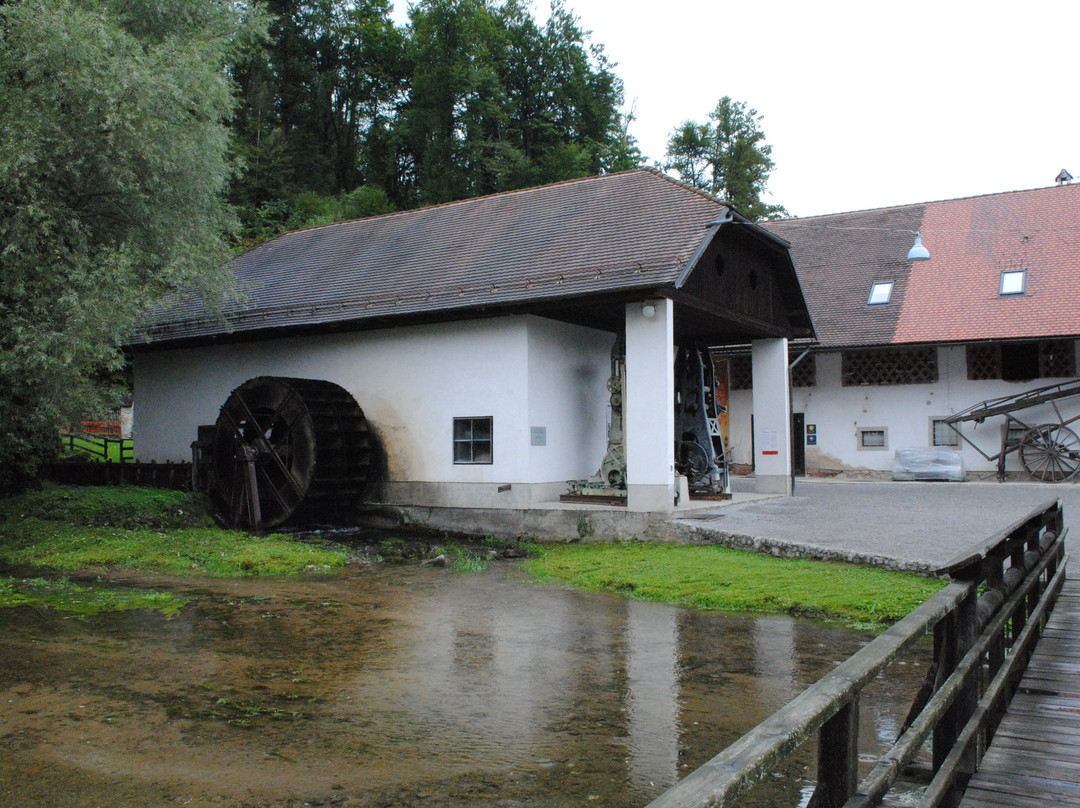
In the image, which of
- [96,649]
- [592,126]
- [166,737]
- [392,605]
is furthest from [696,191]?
[592,126]

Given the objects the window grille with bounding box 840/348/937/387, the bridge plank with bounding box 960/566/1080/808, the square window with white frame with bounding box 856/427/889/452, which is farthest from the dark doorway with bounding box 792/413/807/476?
the bridge plank with bounding box 960/566/1080/808

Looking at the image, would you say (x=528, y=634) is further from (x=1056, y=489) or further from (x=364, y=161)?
A: (x=364, y=161)

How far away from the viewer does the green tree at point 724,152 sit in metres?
41.2

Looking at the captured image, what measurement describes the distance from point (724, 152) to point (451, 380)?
3109 cm

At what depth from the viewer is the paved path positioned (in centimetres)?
1030

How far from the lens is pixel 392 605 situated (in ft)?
29.5

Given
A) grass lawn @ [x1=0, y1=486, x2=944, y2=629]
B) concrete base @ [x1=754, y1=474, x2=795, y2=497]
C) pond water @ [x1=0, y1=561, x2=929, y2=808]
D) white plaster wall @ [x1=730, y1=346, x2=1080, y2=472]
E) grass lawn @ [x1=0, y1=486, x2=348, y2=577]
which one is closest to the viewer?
pond water @ [x1=0, y1=561, x2=929, y2=808]

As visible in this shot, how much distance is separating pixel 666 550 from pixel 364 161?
111 ft

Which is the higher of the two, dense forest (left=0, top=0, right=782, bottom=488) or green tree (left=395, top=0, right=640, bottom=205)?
green tree (left=395, top=0, right=640, bottom=205)

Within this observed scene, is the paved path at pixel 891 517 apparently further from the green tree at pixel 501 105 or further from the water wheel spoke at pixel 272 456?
the green tree at pixel 501 105

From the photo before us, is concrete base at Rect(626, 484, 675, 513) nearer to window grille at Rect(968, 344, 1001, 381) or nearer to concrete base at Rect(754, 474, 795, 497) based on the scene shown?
concrete base at Rect(754, 474, 795, 497)

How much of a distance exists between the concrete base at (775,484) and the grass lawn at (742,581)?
19.5ft

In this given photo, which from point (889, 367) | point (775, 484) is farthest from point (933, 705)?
point (889, 367)

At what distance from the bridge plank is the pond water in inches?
33.4
